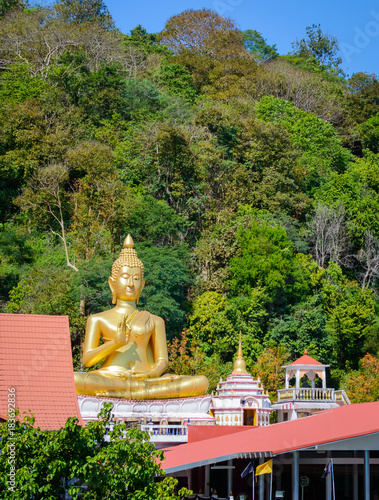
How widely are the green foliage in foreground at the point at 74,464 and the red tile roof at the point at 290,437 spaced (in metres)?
2.34

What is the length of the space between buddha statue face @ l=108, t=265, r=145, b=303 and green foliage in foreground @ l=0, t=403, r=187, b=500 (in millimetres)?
10799

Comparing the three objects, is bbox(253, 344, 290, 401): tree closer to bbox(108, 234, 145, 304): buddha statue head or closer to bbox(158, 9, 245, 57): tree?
bbox(108, 234, 145, 304): buddha statue head

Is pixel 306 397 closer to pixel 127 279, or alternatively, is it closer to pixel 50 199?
pixel 127 279

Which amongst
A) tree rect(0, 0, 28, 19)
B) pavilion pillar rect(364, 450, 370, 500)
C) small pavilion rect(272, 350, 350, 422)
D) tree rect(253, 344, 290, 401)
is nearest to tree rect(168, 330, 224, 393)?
tree rect(253, 344, 290, 401)

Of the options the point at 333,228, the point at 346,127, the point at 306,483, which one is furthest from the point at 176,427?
the point at 346,127

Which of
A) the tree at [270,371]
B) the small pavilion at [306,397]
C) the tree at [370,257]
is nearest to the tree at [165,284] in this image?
the tree at [270,371]

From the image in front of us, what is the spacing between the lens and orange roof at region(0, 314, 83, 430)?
1349cm

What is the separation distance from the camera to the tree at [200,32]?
54.4m

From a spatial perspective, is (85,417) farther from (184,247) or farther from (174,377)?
(184,247)

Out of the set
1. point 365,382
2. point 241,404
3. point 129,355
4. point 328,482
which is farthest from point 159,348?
point 365,382

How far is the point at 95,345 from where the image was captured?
2062cm

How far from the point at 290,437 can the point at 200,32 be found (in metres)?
45.7

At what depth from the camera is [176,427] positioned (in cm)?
1922

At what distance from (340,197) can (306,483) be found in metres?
23.4
